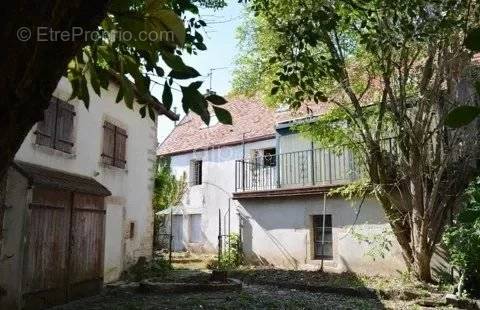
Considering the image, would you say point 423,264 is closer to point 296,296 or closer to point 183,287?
point 296,296

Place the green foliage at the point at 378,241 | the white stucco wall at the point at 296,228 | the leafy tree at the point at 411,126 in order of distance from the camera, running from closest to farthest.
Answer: the leafy tree at the point at 411,126
the green foliage at the point at 378,241
the white stucco wall at the point at 296,228

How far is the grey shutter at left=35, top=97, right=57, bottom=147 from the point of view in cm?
911

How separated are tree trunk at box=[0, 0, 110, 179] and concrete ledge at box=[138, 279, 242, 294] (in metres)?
9.69

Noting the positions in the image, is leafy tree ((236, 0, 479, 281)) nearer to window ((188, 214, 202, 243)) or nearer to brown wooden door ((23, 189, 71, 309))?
brown wooden door ((23, 189, 71, 309))

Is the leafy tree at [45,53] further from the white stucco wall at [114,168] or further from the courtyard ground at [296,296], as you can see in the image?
the white stucco wall at [114,168]

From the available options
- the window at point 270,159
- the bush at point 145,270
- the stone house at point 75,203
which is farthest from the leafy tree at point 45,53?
the window at point 270,159

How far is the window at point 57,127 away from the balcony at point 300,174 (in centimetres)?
682

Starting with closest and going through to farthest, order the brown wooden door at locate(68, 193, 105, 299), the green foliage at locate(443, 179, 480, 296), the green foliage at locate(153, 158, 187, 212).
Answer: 1. the green foliage at locate(443, 179, 480, 296)
2. the brown wooden door at locate(68, 193, 105, 299)
3. the green foliage at locate(153, 158, 187, 212)

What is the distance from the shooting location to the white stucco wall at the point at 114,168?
9.98 metres

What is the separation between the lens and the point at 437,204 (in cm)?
1084

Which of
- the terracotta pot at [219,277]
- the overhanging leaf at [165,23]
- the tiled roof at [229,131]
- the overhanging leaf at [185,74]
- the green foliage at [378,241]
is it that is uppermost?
the tiled roof at [229,131]

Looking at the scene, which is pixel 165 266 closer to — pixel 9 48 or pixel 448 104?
pixel 448 104

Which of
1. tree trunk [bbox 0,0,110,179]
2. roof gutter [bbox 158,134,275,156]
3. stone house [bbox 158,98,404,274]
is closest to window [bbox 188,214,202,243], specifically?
stone house [bbox 158,98,404,274]

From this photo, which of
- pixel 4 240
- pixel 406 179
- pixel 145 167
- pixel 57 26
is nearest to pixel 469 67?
pixel 406 179
